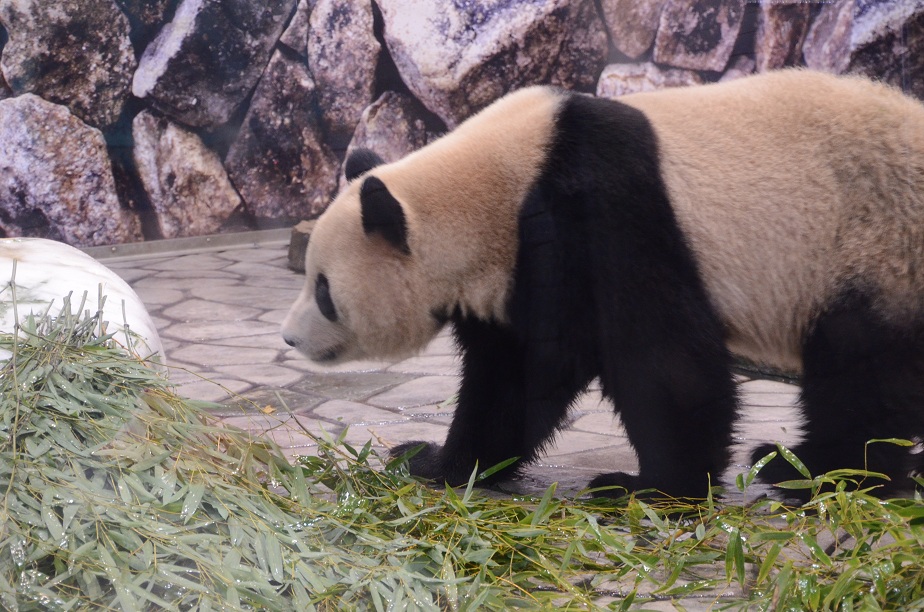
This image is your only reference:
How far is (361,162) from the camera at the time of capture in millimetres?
2289

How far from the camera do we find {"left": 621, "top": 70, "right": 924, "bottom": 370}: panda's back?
197 centimetres

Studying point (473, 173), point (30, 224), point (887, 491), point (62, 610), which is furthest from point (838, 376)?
point (30, 224)

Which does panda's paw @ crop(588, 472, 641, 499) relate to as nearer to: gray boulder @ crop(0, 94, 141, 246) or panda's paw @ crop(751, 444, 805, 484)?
panda's paw @ crop(751, 444, 805, 484)

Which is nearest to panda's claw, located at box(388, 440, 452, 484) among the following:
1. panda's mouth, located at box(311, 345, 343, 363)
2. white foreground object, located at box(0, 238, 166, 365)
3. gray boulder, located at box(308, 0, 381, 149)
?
panda's mouth, located at box(311, 345, 343, 363)

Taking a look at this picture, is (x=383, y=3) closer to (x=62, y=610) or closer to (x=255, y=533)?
(x=255, y=533)

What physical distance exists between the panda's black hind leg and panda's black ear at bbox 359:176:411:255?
986 mm

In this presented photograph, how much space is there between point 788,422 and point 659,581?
798 mm

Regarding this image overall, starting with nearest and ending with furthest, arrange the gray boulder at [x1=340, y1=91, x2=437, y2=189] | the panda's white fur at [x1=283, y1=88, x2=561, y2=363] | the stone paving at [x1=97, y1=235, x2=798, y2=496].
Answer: the panda's white fur at [x1=283, y1=88, x2=561, y2=363]
the gray boulder at [x1=340, y1=91, x2=437, y2=189]
the stone paving at [x1=97, y1=235, x2=798, y2=496]

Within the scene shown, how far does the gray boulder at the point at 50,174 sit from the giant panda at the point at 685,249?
658 mm

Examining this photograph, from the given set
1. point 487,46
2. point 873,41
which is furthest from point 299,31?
point 873,41

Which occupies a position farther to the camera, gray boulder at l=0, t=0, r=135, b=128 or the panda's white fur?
gray boulder at l=0, t=0, r=135, b=128

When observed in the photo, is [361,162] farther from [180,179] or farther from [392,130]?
[180,179]

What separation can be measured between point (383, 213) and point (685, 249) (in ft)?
2.25

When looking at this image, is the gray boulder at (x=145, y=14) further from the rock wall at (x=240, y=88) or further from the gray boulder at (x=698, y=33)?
the gray boulder at (x=698, y=33)
